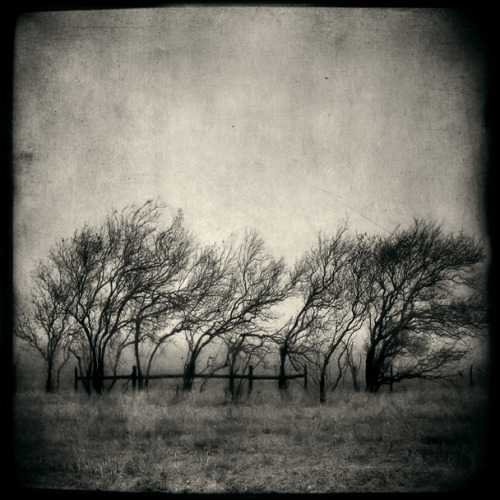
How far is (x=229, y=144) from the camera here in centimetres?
419

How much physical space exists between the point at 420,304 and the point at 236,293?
5.07 ft

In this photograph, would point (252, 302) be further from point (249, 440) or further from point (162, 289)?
point (249, 440)

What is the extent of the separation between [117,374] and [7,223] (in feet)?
5.12

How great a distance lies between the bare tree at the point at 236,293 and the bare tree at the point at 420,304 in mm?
858

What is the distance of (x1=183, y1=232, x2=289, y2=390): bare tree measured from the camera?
4.14 metres

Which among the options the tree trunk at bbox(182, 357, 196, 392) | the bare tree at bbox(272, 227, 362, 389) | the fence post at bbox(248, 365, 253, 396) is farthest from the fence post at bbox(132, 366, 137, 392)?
the bare tree at bbox(272, 227, 362, 389)

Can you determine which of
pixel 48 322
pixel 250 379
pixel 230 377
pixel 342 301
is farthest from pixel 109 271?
pixel 342 301

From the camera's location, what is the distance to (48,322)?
4.16 m

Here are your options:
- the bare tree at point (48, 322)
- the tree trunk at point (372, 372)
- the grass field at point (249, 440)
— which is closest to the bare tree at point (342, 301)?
the tree trunk at point (372, 372)

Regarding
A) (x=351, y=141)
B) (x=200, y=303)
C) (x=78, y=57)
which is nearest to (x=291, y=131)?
(x=351, y=141)

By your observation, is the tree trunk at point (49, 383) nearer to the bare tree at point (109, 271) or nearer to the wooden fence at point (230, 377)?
the wooden fence at point (230, 377)

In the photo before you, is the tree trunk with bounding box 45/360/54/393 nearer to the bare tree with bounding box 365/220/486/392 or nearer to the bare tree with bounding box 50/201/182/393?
the bare tree with bounding box 50/201/182/393

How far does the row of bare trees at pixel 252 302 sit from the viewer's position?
4121 mm

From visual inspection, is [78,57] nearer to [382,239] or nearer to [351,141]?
[351,141]
